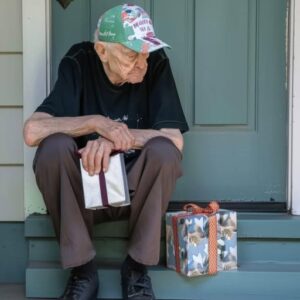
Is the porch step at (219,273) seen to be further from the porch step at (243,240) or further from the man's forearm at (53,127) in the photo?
the man's forearm at (53,127)

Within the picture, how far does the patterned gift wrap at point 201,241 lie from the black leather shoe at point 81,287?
347 millimetres

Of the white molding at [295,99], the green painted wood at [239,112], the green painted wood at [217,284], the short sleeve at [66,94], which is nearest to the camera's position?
the short sleeve at [66,94]

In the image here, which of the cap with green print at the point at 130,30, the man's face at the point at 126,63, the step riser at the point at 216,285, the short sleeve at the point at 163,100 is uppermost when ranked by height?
the cap with green print at the point at 130,30

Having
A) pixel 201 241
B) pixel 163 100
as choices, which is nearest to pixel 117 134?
pixel 163 100

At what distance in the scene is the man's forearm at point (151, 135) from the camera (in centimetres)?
249

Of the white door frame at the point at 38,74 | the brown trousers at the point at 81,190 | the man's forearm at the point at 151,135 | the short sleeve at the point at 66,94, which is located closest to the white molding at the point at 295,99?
the white door frame at the point at 38,74

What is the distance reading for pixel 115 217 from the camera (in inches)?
106

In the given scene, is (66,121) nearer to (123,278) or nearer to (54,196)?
(54,196)

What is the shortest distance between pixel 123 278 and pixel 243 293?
506 millimetres

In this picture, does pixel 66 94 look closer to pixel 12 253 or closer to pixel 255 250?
pixel 12 253

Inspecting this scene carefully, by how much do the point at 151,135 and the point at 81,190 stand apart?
0.34 metres

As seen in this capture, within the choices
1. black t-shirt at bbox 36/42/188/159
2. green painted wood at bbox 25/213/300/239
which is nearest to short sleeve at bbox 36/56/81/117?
black t-shirt at bbox 36/42/188/159

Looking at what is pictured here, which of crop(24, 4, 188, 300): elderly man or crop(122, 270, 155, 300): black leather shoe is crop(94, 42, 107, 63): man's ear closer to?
crop(24, 4, 188, 300): elderly man

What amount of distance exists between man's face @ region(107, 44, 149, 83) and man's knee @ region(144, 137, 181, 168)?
1.01 ft
